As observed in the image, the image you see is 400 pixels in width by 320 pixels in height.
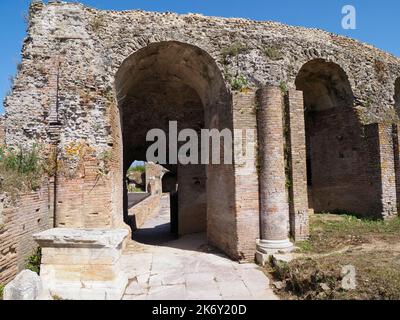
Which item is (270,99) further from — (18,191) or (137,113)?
(137,113)

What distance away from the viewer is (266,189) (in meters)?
7.90

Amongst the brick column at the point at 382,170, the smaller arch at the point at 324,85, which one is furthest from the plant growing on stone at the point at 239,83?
the brick column at the point at 382,170

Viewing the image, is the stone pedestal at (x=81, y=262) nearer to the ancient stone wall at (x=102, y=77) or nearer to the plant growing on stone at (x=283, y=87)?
the ancient stone wall at (x=102, y=77)

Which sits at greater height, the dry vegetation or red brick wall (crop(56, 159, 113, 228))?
red brick wall (crop(56, 159, 113, 228))

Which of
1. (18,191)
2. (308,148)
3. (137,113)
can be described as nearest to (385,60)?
(308,148)

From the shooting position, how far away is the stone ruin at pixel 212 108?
794cm

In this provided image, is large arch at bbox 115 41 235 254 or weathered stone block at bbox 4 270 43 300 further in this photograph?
large arch at bbox 115 41 235 254

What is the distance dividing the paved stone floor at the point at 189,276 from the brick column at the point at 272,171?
103 cm

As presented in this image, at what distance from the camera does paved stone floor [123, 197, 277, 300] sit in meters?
5.81

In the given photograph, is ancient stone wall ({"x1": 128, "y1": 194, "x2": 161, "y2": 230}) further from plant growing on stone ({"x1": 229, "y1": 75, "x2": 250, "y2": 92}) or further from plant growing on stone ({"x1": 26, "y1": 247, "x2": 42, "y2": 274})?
plant growing on stone ({"x1": 229, "y1": 75, "x2": 250, "y2": 92})

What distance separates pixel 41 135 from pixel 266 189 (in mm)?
5772

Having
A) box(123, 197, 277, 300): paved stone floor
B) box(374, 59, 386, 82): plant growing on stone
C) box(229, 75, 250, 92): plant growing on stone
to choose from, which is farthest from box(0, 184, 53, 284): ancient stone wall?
box(374, 59, 386, 82): plant growing on stone

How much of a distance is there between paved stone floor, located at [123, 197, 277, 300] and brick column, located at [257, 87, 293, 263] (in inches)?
40.4
